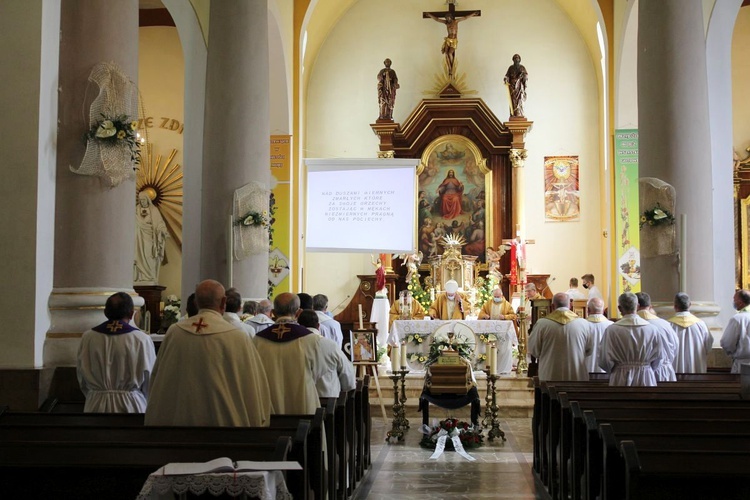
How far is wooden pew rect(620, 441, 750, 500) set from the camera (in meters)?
3.79

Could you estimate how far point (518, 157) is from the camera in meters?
18.3

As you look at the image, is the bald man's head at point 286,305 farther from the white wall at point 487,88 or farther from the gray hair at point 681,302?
the white wall at point 487,88

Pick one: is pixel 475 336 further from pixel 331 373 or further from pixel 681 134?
pixel 331 373

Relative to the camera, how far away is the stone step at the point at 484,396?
12.2 meters

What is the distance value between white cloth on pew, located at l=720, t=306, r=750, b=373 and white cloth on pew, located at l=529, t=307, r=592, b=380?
1.32 meters

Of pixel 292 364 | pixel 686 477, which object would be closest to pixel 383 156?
pixel 292 364

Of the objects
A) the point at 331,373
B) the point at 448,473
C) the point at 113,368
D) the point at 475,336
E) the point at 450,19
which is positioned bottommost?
the point at 448,473

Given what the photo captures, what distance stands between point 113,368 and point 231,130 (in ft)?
16.3

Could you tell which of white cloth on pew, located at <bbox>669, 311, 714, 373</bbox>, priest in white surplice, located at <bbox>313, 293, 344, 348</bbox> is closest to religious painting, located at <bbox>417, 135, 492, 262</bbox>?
priest in white surplice, located at <bbox>313, 293, 344, 348</bbox>

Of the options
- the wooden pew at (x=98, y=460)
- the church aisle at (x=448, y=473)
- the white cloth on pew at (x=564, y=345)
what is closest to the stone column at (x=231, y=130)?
the church aisle at (x=448, y=473)

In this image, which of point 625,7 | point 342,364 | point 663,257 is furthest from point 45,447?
point 625,7

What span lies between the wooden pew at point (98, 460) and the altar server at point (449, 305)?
11533mm

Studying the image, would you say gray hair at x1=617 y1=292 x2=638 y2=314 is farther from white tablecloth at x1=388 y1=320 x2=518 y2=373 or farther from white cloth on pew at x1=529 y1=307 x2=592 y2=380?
white tablecloth at x1=388 y1=320 x2=518 y2=373

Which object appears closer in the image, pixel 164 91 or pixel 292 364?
pixel 292 364
